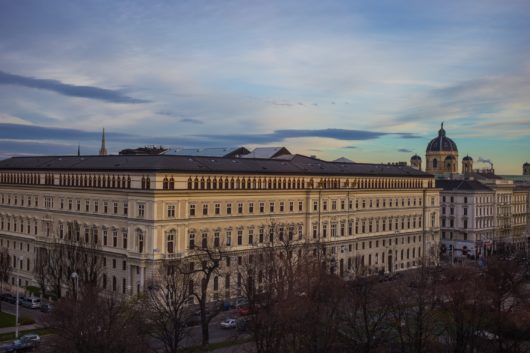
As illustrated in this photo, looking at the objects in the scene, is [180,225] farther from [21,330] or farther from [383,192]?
[383,192]

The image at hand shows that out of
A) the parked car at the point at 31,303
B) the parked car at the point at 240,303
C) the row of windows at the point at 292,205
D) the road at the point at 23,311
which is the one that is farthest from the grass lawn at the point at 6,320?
the parked car at the point at 240,303

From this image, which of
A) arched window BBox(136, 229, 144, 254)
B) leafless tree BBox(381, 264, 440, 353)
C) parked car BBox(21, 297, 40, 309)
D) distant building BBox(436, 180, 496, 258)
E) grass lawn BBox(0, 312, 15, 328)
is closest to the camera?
leafless tree BBox(381, 264, 440, 353)

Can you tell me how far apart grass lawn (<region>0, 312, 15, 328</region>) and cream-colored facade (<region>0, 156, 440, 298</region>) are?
11455mm

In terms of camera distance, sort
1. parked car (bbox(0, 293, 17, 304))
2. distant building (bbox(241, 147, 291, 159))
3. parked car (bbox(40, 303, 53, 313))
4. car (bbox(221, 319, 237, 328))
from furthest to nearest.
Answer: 1. distant building (bbox(241, 147, 291, 159))
2. parked car (bbox(0, 293, 17, 304))
3. parked car (bbox(40, 303, 53, 313))
4. car (bbox(221, 319, 237, 328))

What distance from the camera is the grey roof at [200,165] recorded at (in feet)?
238

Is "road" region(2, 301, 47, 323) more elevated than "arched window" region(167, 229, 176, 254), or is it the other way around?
"arched window" region(167, 229, 176, 254)

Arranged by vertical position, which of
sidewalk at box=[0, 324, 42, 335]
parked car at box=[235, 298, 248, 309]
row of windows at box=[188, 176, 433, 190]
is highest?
row of windows at box=[188, 176, 433, 190]

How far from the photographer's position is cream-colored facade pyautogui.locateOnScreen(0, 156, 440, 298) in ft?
229

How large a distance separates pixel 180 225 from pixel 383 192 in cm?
3968

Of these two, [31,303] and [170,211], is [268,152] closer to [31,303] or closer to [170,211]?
[170,211]

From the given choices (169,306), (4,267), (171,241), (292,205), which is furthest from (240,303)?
(4,267)

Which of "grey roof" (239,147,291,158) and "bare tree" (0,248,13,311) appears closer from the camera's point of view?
"bare tree" (0,248,13,311)

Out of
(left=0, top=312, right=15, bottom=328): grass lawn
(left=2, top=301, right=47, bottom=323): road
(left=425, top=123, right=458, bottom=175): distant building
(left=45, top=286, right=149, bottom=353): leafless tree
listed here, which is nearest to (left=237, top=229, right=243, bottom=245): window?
(left=2, top=301, right=47, bottom=323): road

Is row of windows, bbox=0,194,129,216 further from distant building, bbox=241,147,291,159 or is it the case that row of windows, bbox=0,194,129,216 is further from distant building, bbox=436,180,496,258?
distant building, bbox=436,180,496,258
